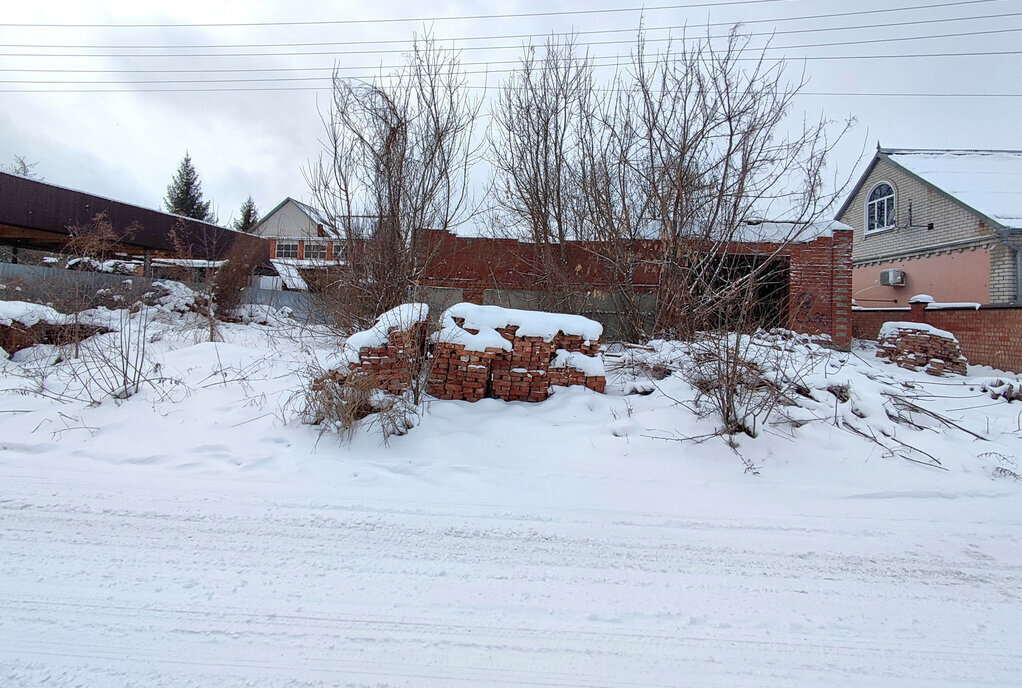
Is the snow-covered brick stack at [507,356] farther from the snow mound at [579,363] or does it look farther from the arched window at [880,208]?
the arched window at [880,208]

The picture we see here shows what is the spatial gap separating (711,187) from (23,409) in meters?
10.6

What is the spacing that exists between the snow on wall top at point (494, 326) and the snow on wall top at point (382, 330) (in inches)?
13.0

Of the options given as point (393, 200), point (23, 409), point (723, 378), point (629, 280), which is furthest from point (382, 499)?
point (629, 280)

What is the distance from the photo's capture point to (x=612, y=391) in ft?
21.2

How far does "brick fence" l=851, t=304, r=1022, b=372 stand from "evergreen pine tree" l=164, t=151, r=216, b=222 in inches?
2026

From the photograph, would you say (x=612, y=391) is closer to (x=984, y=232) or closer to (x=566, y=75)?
(x=566, y=75)

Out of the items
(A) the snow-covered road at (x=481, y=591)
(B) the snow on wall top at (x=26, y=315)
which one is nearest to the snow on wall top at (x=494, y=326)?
(A) the snow-covered road at (x=481, y=591)

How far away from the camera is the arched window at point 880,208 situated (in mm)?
20594

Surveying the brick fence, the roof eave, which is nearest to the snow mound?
the brick fence

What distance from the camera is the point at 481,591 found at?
2.66m

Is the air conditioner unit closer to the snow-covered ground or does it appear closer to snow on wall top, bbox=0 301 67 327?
the snow-covered ground

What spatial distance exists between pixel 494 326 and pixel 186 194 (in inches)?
2055

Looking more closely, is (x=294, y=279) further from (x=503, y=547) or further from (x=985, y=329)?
(x=985, y=329)

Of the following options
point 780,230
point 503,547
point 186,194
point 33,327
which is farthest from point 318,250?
point 186,194
